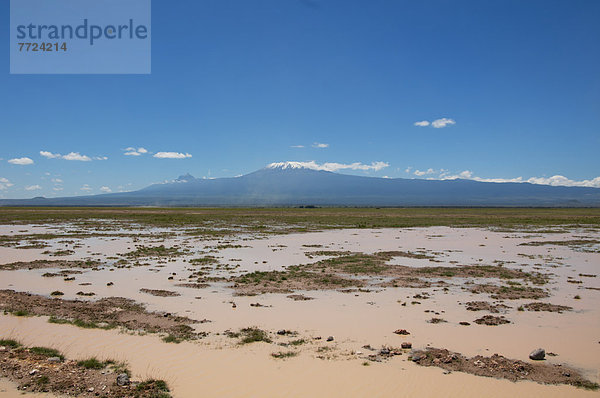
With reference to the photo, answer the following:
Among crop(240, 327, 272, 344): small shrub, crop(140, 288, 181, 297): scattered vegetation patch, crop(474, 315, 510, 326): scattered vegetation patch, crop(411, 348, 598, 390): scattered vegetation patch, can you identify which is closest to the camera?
crop(411, 348, 598, 390): scattered vegetation patch

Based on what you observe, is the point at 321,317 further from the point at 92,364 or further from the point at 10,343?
the point at 10,343

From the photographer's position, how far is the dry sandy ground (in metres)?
8.35

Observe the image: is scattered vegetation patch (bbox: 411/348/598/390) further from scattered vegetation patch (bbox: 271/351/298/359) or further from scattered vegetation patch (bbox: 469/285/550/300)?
scattered vegetation patch (bbox: 469/285/550/300)

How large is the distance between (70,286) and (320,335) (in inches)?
472

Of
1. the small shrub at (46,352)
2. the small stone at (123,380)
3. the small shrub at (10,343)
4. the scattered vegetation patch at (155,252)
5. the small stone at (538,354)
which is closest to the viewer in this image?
the small stone at (123,380)

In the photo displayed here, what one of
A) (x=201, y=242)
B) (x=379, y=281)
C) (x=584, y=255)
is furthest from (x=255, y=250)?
(x=584, y=255)

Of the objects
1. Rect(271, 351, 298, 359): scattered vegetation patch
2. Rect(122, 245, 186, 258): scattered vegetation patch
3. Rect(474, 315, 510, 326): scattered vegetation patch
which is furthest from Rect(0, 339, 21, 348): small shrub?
Rect(122, 245, 186, 258): scattered vegetation patch

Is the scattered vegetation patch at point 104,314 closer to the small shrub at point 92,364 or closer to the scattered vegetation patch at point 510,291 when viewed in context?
the small shrub at point 92,364

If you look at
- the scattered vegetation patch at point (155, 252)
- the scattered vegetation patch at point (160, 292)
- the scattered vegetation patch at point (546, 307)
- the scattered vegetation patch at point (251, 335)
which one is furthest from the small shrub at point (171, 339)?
the scattered vegetation patch at point (155, 252)

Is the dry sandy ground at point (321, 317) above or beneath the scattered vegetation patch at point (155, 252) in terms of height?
beneath

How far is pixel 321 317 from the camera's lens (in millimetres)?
12656

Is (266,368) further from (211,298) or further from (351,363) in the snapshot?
(211,298)

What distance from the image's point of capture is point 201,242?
3522 cm

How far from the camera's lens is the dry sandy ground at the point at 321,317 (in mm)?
8352
